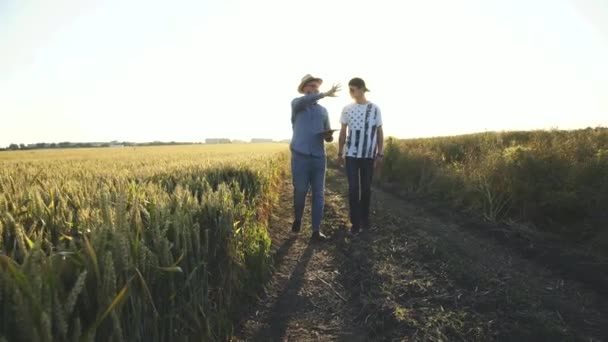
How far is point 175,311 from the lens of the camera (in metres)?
2.24

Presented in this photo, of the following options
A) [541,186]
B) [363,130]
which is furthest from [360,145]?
[541,186]

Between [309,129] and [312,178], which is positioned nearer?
[309,129]

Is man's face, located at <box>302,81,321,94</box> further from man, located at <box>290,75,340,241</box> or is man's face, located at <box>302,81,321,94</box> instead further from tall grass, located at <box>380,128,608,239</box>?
tall grass, located at <box>380,128,608,239</box>

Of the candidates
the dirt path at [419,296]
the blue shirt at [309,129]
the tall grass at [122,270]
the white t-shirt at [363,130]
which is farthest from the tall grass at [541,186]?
the tall grass at [122,270]

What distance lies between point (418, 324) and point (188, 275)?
1.77 m

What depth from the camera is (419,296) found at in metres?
3.29

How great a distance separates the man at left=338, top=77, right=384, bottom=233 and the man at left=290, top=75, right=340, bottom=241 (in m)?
0.35

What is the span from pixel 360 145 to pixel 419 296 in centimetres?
264

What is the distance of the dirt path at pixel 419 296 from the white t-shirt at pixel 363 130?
51.8 inches

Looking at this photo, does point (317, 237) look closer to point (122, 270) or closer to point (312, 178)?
point (312, 178)

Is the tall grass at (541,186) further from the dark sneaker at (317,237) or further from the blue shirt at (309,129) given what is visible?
the blue shirt at (309,129)

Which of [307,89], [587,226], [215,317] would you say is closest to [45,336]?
[215,317]

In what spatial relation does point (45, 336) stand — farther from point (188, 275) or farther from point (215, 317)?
point (215, 317)

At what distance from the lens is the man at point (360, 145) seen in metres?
5.43
